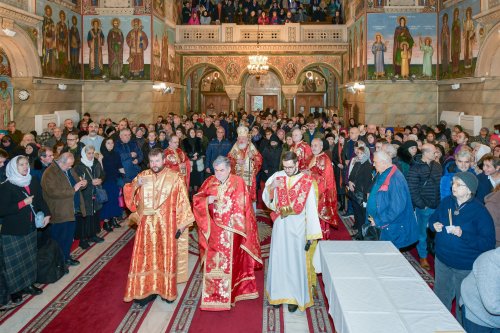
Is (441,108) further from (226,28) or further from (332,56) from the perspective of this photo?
(226,28)

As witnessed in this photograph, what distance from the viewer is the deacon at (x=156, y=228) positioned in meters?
6.01

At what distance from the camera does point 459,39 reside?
17188mm

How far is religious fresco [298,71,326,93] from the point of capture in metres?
29.6

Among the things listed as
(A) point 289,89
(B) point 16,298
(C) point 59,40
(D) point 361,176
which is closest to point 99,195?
(B) point 16,298

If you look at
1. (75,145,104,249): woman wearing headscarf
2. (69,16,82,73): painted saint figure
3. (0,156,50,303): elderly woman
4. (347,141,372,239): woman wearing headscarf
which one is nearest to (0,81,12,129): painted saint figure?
(69,16,82,73): painted saint figure

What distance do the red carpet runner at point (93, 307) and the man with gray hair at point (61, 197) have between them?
65 centimetres

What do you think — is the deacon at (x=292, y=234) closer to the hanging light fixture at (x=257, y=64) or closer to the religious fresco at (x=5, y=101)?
the religious fresco at (x=5, y=101)

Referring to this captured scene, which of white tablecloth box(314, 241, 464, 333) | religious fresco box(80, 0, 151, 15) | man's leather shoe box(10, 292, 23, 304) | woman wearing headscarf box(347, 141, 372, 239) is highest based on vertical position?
religious fresco box(80, 0, 151, 15)

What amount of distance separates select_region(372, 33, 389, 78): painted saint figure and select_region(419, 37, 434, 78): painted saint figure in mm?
1388

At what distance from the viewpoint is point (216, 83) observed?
29.8 meters

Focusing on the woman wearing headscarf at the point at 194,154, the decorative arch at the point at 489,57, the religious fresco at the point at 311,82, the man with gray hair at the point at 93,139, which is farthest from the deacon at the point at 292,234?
the religious fresco at the point at 311,82

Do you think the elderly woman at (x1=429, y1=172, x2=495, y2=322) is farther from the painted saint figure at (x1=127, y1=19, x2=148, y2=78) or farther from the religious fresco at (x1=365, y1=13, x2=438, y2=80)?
the painted saint figure at (x1=127, y1=19, x2=148, y2=78)

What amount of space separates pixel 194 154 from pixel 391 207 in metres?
6.81

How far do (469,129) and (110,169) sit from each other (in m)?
11.5
